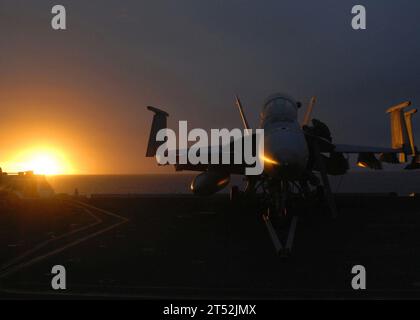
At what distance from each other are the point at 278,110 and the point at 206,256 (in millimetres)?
8801

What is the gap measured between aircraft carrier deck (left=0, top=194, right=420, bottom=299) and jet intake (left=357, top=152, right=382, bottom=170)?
15.5 ft

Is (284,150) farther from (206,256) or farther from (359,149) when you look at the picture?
(359,149)

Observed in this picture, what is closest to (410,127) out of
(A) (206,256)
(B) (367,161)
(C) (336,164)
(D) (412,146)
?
(D) (412,146)

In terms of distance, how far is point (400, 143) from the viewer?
2712 centimetres

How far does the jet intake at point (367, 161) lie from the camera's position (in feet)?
86.4

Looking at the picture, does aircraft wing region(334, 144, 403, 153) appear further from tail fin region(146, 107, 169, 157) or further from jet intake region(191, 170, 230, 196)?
tail fin region(146, 107, 169, 157)

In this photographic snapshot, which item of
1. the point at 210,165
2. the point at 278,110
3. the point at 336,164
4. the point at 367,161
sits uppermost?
the point at 278,110

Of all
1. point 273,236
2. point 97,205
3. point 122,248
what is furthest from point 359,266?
point 97,205

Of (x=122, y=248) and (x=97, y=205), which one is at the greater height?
(x=97, y=205)

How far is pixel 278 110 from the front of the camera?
19.0 m

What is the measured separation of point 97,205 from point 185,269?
1906cm
